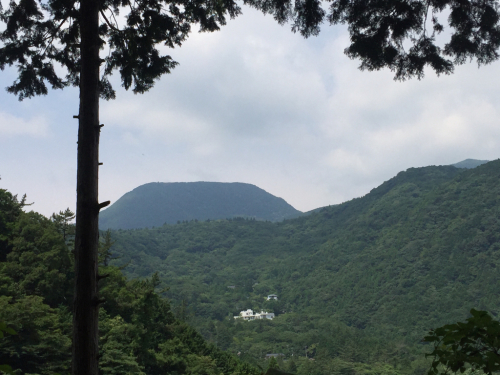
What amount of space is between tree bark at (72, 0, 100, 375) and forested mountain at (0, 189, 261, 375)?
638 centimetres

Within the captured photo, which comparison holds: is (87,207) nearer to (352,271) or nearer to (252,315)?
(252,315)

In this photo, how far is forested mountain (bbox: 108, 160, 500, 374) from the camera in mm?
52031

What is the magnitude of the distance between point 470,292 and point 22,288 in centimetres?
6087

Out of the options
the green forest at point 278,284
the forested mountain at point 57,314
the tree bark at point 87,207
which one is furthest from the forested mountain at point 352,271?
the tree bark at point 87,207

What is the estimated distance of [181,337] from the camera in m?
21.6

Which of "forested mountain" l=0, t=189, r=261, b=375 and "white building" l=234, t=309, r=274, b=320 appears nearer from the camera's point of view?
"forested mountain" l=0, t=189, r=261, b=375

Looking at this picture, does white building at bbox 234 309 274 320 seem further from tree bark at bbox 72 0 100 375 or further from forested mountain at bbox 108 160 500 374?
tree bark at bbox 72 0 100 375

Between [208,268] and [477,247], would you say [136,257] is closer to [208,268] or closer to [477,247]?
[208,268]

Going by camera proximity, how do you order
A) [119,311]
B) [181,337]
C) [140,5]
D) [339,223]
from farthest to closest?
[339,223], [181,337], [119,311], [140,5]

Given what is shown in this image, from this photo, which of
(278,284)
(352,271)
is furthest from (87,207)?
(278,284)

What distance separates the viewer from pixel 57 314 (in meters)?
12.5

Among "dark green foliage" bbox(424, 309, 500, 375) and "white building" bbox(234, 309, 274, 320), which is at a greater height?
"dark green foliage" bbox(424, 309, 500, 375)

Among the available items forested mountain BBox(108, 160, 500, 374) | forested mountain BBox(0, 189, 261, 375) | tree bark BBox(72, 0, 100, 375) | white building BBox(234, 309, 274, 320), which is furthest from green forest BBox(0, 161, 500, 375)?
white building BBox(234, 309, 274, 320)

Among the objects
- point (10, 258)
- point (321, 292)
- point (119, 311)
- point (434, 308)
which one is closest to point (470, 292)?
point (434, 308)
